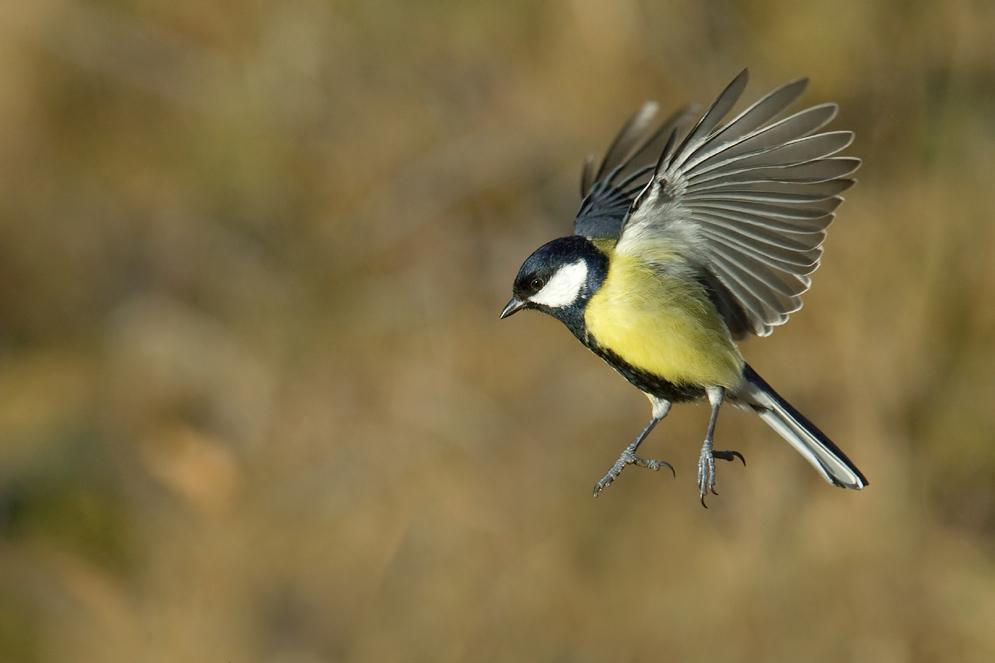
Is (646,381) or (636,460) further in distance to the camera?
(646,381)

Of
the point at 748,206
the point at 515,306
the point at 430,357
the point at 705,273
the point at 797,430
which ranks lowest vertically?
the point at 430,357

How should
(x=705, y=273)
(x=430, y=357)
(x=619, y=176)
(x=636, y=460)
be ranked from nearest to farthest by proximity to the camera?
(x=636, y=460) → (x=705, y=273) → (x=619, y=176) → (x=430, y=357)

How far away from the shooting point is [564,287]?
2.27 m

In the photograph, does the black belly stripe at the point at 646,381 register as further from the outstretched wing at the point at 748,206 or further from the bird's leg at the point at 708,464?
the outstretched wing at the point at 748,206

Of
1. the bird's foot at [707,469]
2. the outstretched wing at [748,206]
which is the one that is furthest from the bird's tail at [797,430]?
the bird's foot at [707,469]

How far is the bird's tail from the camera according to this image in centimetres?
240

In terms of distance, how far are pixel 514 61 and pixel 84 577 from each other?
404cm

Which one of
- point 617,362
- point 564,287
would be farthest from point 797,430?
point 564,287

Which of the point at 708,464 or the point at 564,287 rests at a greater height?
the point at 564,287

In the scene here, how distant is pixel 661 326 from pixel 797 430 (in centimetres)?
39

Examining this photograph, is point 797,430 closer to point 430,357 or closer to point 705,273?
point 705,273

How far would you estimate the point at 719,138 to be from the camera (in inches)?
82.7

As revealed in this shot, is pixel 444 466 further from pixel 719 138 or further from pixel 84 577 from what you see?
pixel 719 138

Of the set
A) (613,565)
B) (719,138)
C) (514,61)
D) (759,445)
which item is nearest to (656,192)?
(719,138)
